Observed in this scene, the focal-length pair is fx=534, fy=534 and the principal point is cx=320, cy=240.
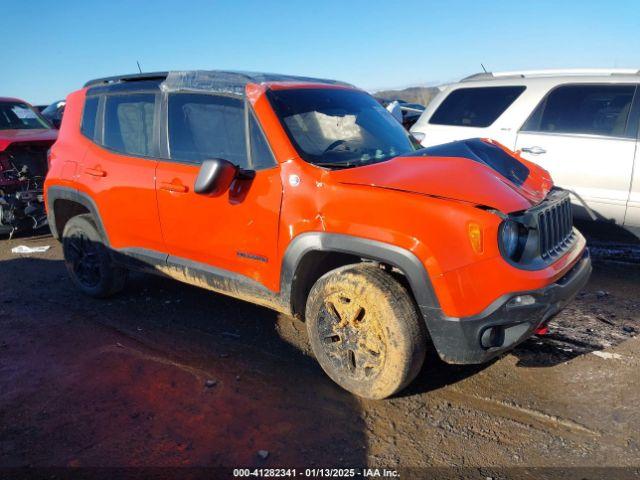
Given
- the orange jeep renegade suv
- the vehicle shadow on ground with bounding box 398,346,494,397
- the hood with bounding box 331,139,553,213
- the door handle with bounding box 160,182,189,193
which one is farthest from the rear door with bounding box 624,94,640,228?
the door handle with bounding box 160,182,189,193

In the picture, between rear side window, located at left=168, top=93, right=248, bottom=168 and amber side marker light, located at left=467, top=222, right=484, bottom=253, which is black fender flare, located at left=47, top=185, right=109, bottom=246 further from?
amber side marker light, located at left=467, top=222, right=484, bottom=253

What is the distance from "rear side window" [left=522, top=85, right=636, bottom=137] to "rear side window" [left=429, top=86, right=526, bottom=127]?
39 centimetres

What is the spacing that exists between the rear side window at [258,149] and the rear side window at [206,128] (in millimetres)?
70

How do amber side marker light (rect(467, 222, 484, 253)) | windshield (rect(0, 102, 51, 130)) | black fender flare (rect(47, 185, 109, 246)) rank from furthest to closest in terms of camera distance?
windshield (rect(0, 102, 51, 130)) → black fender flare (rect(47, 185, 109, 246)) → amber side marker light (rect(467, 222, 484, 253))

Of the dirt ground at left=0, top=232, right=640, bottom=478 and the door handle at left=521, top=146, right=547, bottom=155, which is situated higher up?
the door handle at left=521, top=146, right=547, bottom=155

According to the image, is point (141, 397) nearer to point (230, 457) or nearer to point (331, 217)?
point (230, 457)

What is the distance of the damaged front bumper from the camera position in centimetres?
274

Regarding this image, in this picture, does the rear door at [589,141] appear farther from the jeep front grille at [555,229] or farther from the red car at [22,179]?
the red car at [22,179]

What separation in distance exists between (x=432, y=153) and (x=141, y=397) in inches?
93.4

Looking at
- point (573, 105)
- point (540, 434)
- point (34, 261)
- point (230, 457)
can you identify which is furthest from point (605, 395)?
point (34, 261)

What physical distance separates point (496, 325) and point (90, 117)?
A: 3.85 meters

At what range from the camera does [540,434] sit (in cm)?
291

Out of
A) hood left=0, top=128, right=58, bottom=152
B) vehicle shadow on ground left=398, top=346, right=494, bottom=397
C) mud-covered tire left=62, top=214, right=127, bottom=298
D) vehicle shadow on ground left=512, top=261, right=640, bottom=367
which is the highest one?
hood left=0, top=128, right=58, bottom=152

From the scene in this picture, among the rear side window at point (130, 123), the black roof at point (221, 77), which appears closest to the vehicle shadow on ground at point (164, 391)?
the rear side window at point (130, 123)
